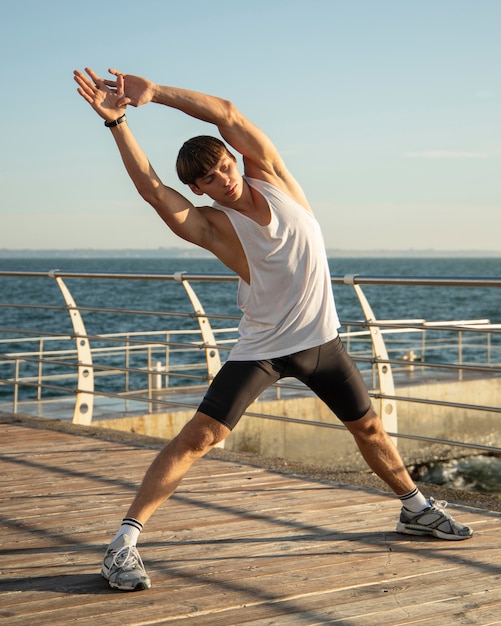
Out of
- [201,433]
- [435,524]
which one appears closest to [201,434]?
[201,433]

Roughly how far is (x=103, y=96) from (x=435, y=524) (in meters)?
2.08

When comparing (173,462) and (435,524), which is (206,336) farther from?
(173,462)

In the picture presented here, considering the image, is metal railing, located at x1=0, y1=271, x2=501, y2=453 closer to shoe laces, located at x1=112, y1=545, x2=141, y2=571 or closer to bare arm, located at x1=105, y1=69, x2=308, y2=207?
bare arm, located at x1=105, y1=69, x2=308, y2=207

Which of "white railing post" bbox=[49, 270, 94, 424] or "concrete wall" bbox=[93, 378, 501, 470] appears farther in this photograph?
"concrete wall" bbox=[93, 378, 501, 470]

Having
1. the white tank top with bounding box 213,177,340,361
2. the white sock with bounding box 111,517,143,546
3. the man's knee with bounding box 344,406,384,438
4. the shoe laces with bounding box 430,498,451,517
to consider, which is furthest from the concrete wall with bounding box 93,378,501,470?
the white tank top with bounding box 213,177,340,361

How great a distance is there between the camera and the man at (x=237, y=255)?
11.0 feet

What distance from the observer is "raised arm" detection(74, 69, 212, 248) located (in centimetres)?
332

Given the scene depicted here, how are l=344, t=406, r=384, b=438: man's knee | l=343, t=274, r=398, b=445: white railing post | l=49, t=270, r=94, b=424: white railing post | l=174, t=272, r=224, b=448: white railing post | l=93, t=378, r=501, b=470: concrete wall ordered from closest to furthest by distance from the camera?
1. l=344, t=406, r=384, b=438: man's knee
2. l=343, t=274, r=398, b=445: white railing post
3. l=174, t=272, r=224, b=448: white railing post
4. l=49, t=270, r=94, b=424: white railing post
5. l=93, t=378, r=501, b=470: concrete wall

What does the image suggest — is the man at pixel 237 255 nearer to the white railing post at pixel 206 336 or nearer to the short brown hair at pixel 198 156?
the short brown hair at pixel 198 156

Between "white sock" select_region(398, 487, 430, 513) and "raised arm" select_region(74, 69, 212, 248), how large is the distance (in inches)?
54.2

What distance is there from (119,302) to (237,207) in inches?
2570

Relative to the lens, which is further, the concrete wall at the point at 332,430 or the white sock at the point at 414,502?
the concrete wall at the point at 332,430

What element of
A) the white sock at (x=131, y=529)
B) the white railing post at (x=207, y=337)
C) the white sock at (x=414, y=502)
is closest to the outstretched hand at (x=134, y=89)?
the white sock at (x=131, y=529)

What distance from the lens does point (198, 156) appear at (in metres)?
3.36
